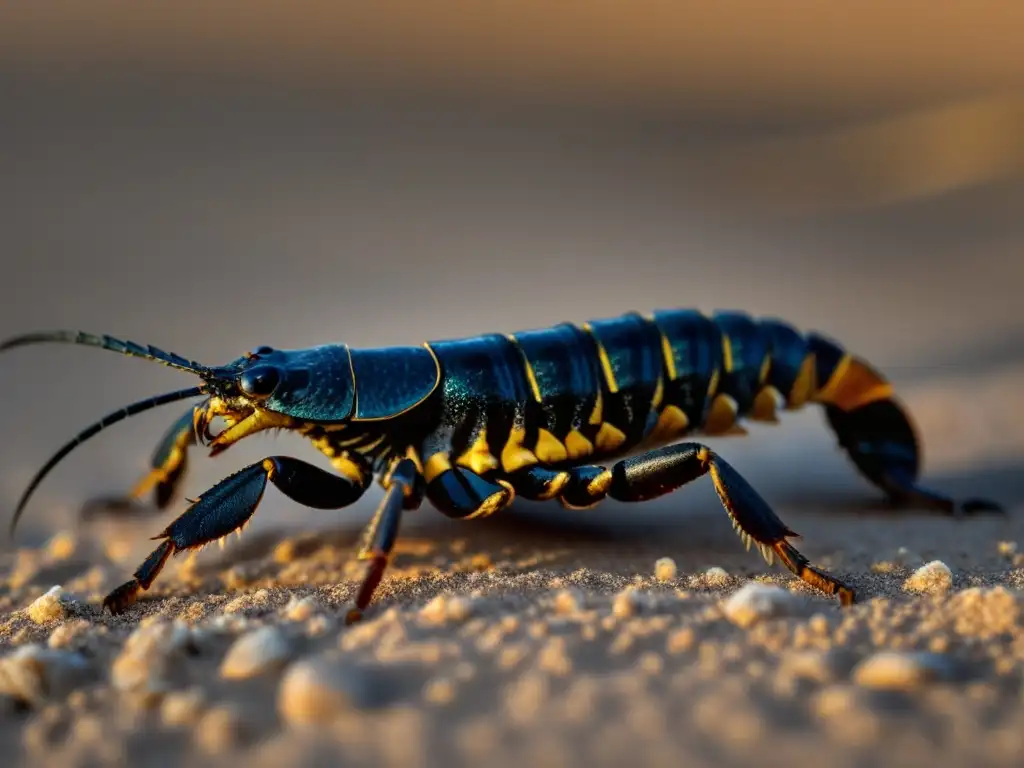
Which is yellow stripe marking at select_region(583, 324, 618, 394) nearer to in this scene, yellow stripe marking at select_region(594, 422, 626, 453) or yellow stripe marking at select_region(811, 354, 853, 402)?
yellow stripe marking at select_region(594, 422, 626, 453)

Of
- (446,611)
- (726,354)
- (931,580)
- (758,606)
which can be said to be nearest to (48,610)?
(446,611)

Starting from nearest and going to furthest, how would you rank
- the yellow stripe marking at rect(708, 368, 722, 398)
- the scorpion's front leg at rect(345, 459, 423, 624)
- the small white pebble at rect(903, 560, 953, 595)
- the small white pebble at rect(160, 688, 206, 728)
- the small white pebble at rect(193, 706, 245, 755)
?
the small white pebble at rect(193, 706, 245, 755)
the small white pebble at rect(160, 688, 206, 728)
the scorpion's front leg at rect(345, 459, 423, 624)
the small white pebble at rect(903, 560, 953, 595)
the yellow stripe marking at rect(708, 368, 722, 398)

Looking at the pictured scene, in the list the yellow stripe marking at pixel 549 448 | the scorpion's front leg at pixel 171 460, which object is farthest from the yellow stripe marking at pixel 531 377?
the scorpion's front leg at pixel 171 460

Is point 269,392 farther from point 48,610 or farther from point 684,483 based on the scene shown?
point 684,483

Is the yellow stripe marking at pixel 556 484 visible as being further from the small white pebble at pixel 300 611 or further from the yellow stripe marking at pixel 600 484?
the small white pebble at pixel 300 611

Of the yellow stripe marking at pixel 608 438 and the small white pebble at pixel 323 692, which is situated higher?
the yellow stripe marking at pixel 608 438

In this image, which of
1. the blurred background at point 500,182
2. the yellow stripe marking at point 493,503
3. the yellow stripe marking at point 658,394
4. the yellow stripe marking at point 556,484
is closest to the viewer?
the yellow stripe marking at point 493,503

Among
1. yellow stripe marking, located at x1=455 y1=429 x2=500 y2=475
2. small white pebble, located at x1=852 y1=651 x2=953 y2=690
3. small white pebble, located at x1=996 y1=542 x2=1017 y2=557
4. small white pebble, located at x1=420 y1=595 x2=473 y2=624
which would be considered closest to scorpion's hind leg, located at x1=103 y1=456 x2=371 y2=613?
yellow stripe marking, located at x1=455 y1=429 x2=500 y2=475

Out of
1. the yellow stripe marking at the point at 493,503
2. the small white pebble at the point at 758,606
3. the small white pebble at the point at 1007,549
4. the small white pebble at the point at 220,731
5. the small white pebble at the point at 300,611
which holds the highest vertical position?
the yellow stripe marking at the point at 493,503
